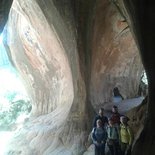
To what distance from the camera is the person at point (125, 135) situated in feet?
23.7

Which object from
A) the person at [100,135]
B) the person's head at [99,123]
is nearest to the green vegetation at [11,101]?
the person at [100,135]

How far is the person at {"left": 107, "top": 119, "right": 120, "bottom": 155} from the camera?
24.5ft

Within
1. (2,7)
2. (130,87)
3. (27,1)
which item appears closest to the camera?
(2,7)

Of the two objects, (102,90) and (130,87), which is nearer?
(102,90)

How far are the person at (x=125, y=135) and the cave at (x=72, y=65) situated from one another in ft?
5.33

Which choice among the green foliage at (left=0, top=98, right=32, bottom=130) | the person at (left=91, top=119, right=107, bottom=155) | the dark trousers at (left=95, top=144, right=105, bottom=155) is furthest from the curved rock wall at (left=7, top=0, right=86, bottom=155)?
the green foliage at (left=0, top=98, right=32, bottom=130)

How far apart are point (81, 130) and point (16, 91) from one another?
12.7m

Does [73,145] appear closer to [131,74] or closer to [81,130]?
[81,130]

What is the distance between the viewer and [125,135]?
7.29 m

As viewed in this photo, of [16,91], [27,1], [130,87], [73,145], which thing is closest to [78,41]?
[27,1]

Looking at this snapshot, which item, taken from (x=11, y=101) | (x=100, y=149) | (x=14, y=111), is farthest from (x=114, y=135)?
(x=11, y=101)

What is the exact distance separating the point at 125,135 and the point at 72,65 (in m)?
4.93

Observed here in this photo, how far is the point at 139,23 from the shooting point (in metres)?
7.98

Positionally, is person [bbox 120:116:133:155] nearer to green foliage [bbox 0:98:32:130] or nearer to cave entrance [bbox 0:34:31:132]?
cave entrance [bbox 0:34:31:132]
